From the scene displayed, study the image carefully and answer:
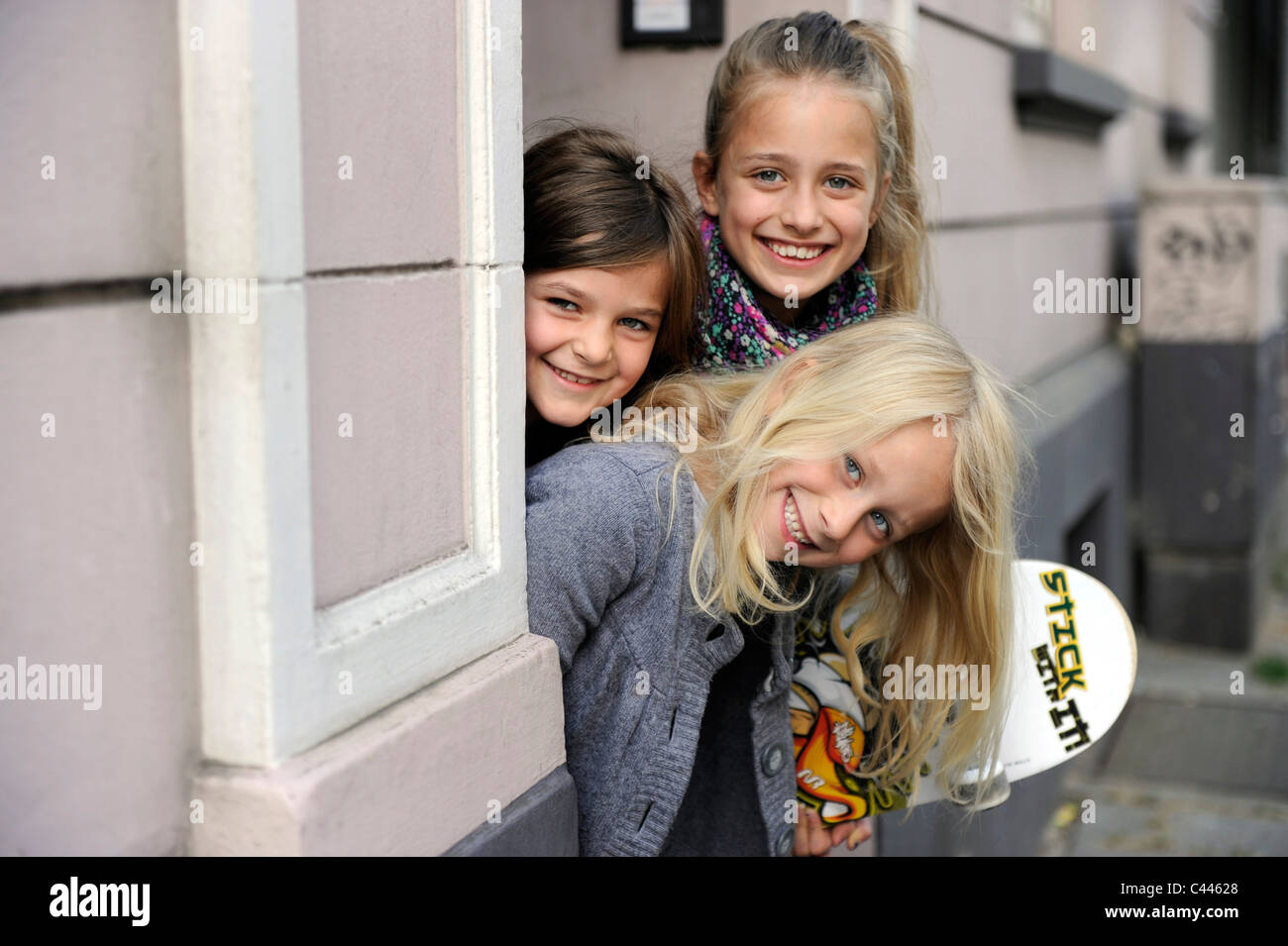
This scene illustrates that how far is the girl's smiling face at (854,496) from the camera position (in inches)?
81.3

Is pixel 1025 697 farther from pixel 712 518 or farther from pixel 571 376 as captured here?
pixel 571 376

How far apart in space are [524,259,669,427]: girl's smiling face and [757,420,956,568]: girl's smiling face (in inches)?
14.1

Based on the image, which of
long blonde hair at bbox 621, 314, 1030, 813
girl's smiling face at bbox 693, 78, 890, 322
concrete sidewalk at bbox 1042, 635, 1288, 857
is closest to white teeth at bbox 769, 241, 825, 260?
girl's smiling face at bbox 693, 78, 890, 322

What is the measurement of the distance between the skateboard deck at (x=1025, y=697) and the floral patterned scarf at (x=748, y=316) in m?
0.50

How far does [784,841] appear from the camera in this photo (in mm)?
2332

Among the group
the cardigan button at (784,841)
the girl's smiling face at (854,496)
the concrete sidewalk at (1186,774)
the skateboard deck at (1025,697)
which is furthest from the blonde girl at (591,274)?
the concrete sidewalk at (1186,774)

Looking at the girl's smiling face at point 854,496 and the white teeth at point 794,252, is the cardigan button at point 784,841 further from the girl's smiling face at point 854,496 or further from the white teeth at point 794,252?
the white teeth at point 794,252

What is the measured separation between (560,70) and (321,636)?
2108 millimetres

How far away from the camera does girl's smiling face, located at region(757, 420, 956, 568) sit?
206 centimetres

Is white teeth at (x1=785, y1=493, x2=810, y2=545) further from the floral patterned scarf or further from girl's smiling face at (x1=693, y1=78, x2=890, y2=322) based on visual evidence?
girl's smiling face at (x1=693, y1=78, x2=890, y2=322)

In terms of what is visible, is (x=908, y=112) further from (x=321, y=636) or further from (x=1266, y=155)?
(x=1266, y=155)

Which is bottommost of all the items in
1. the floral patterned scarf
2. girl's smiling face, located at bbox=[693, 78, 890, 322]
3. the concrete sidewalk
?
the concrete sidewalk

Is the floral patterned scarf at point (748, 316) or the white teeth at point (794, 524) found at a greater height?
the floral patterned scarf at point (748, 316)

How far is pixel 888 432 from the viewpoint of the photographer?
2068 millimetres
